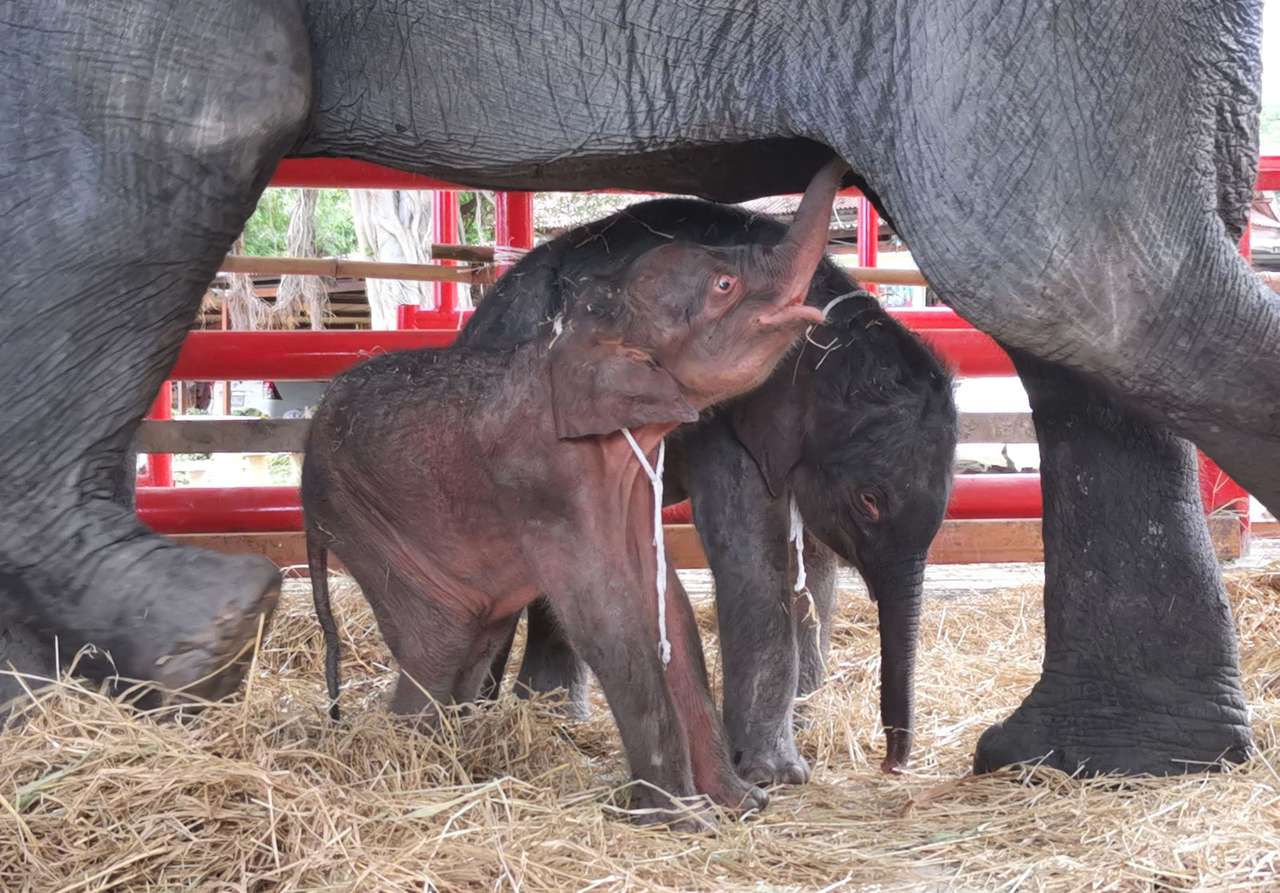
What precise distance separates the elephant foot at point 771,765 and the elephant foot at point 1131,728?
0.42 meters

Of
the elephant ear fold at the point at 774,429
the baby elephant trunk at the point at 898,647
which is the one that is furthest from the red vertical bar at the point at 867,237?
the baby elephant trunk at the point at 898,647

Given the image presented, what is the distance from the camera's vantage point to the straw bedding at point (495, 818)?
2.30 m

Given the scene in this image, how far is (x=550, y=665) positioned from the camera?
4156 mm

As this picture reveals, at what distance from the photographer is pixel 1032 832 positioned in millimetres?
2932

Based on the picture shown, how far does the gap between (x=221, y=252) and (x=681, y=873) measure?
1324mm

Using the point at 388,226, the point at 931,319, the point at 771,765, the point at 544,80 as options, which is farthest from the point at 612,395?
the point at 388,226

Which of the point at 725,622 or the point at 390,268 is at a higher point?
the point at 390,268

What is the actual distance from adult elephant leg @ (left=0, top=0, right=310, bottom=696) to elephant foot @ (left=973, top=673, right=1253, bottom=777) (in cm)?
166

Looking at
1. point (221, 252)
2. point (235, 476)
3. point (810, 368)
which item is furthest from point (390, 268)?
point (235, 476)

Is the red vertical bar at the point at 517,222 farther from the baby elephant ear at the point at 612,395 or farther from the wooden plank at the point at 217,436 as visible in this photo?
the baby elephant ear at the point at 612,395

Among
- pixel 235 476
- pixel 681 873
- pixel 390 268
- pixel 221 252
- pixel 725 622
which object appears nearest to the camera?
pixel 681 873

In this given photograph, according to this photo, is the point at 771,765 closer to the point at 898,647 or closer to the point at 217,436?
the point at 898,647

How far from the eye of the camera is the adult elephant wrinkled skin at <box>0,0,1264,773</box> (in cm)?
263

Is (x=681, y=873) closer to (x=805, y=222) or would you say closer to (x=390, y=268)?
(x=805, y=222)
